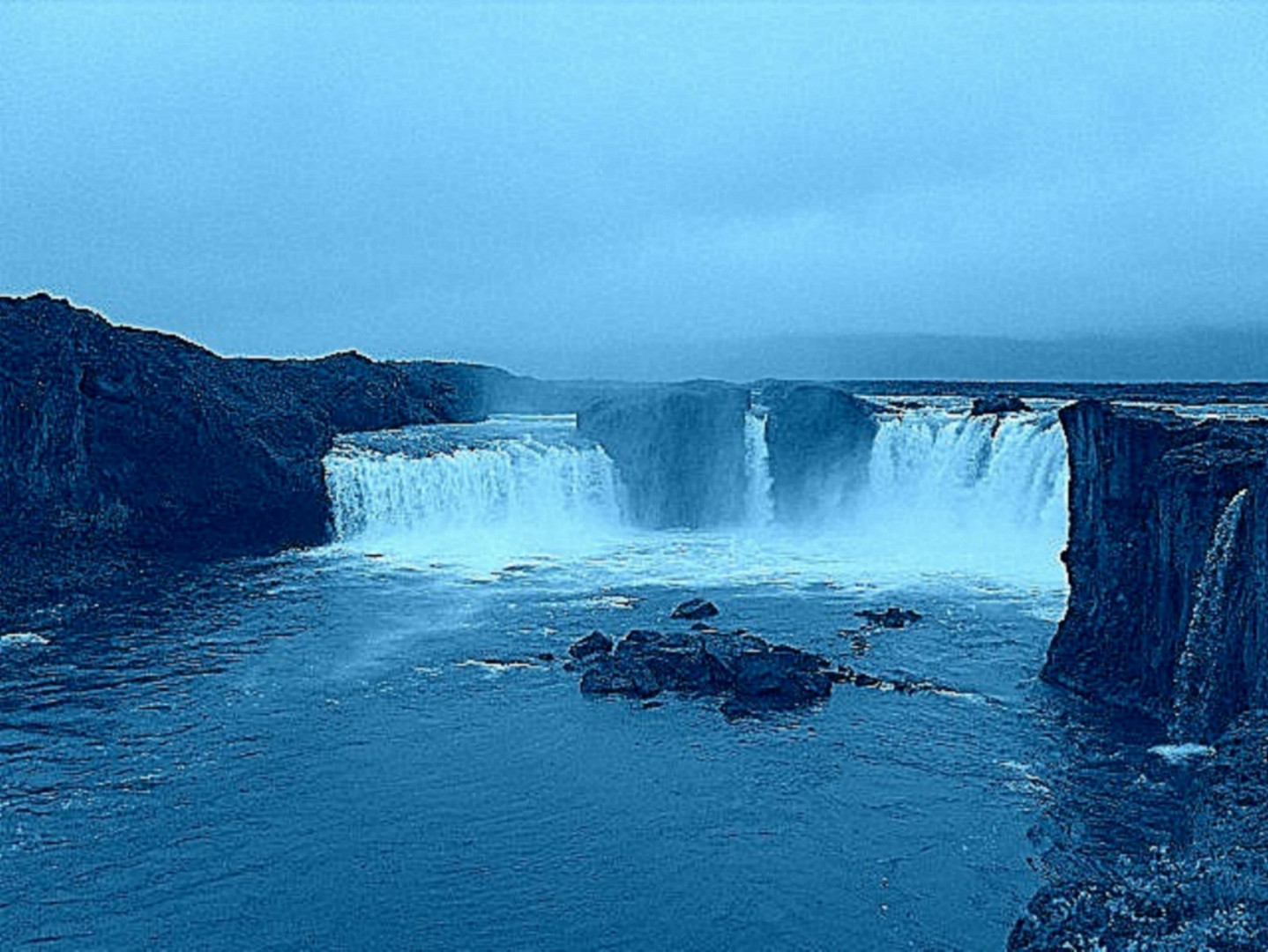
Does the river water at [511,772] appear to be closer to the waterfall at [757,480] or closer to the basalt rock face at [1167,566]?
the basalt rock face at [1167,566]

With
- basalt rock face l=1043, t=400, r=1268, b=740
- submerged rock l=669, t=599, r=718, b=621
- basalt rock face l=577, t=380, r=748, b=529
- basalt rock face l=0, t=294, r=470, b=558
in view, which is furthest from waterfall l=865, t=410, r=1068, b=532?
basalt rock face l=0, t=294, r=470, b=558

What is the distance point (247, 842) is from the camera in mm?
19859

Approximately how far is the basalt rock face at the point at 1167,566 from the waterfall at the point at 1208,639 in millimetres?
31

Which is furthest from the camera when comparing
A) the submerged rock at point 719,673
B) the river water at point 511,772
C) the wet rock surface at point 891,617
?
the wet rock surface at point 891,617

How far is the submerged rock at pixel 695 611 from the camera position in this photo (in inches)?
1420

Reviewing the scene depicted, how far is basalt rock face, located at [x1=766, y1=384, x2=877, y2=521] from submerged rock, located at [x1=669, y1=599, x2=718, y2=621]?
→ 24513 mm

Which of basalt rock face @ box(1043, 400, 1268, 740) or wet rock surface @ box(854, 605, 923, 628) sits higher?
basalt rock face @ box(1043, 400, 1268, 740)

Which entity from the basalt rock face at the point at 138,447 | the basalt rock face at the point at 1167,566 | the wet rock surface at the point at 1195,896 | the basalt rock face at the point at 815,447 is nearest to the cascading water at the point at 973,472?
the basalt rock face at the point at 815,447

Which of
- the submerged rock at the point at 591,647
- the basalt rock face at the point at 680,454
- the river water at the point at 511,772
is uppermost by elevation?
the basalt rock face at the point at 680,454

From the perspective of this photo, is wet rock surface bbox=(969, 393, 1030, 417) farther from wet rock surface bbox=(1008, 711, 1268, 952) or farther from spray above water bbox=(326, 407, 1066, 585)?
wet rock surface bbox=(1008, 711, 1268, 952)

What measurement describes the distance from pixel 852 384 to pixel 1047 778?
154 m

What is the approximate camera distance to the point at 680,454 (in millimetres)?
61625

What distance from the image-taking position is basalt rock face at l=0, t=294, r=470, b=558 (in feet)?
Answer: 145

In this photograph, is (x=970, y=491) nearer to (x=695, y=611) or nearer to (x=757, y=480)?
(x=757, y=480)
